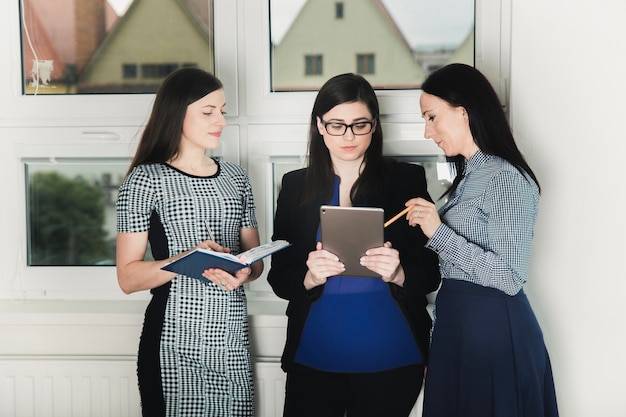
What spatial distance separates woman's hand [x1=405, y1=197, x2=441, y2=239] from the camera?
1.84 meters

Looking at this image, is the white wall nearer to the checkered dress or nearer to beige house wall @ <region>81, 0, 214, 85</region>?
the checkered dress

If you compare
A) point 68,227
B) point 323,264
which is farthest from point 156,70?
point 323,264

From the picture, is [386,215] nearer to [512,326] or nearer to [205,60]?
[512,326]

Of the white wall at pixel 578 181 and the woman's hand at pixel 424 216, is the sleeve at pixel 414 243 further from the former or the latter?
the white wall at pixel 578 181

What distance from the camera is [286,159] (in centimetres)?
261

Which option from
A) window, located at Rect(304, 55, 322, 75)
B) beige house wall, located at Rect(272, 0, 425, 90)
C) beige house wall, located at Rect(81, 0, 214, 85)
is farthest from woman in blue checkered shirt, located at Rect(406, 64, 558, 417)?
beige house wall, located at Rect(81, 0, 214, 85)

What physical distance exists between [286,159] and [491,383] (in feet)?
3.91

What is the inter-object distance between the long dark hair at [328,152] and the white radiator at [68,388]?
1012mm

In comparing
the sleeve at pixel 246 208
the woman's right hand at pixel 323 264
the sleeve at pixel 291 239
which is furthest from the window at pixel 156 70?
the woman's right hand at pixel 323 264

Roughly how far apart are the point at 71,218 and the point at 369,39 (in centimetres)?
140

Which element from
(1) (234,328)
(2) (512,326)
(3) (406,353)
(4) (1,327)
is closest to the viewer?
(2) (512,326)

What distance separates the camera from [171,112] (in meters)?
2.06

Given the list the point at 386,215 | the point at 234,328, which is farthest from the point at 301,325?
the point at 386,215

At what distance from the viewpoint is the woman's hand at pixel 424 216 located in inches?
72.5
